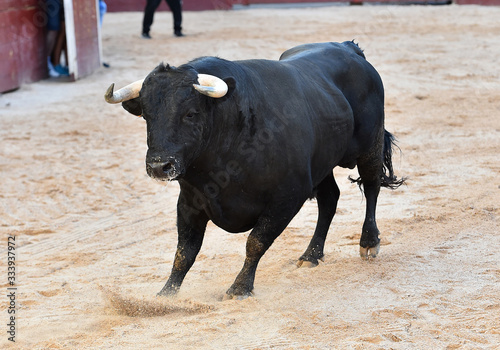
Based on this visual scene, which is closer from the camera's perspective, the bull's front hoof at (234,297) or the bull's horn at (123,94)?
the bull's horn at (123,94)

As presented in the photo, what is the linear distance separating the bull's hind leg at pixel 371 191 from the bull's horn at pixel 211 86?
5.84 ft

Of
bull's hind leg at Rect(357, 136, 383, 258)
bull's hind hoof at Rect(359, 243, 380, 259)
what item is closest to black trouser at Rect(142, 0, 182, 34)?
bull's hind leg at Rect(357, 136, 383, 258)

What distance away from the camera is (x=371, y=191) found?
5.38 metres

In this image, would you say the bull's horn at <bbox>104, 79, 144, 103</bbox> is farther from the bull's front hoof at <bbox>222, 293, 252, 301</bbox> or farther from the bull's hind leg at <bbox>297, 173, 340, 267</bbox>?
the bull's hind leg at <bbox>297, 173, 340, 267</bbox>

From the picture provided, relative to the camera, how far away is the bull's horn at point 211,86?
12.0 feet

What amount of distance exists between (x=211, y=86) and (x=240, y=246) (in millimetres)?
2076

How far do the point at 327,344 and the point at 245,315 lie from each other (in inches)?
20.9

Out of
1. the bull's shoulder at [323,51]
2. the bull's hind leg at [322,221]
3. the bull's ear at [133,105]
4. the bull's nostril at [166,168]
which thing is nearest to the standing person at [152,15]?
the bull's shoulder at [323,51]

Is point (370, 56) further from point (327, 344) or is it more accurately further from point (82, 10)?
point (327, 344)

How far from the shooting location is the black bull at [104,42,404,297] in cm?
367

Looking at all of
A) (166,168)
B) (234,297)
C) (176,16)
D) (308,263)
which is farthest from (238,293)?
(176,16)

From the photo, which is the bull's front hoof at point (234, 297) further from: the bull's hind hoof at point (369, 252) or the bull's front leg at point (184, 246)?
the bull's hind hoof at point (369, 252)

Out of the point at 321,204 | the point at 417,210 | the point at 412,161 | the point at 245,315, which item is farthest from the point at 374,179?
the point at 412,161

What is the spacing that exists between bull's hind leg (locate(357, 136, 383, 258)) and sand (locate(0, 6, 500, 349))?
0.10 m
